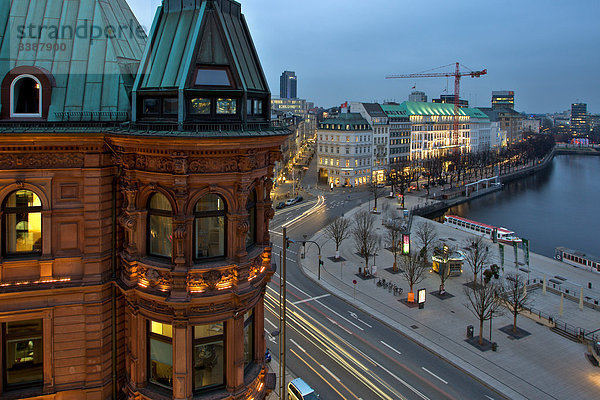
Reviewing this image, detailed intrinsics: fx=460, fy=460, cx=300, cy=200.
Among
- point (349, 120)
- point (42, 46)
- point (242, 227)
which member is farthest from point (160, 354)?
point (349, 120)

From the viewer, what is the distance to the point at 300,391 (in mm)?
34312

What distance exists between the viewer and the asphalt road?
36.6 m

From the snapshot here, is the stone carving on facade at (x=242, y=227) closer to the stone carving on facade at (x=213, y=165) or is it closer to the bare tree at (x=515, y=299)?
the stone carving on facade at (x=213, y=165)

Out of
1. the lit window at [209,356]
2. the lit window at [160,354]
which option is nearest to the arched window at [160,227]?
the lit window at [160,354]

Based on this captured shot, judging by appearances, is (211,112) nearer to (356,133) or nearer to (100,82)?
(100,82)

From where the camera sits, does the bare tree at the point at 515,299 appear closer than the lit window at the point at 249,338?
No

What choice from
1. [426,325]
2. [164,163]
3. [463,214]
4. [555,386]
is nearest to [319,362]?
[426,325]

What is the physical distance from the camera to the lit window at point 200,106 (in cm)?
1627

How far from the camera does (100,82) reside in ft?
61.3

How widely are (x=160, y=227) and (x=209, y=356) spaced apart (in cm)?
520

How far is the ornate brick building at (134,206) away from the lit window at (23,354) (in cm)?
4

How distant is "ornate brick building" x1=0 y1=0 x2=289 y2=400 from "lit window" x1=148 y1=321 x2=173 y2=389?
0.18 feet

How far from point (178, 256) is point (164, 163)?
3.31 m

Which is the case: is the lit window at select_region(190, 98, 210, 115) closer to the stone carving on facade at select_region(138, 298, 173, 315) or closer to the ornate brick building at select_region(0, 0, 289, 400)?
the ornate brick building at select_region(0, 0, 289, 400)
